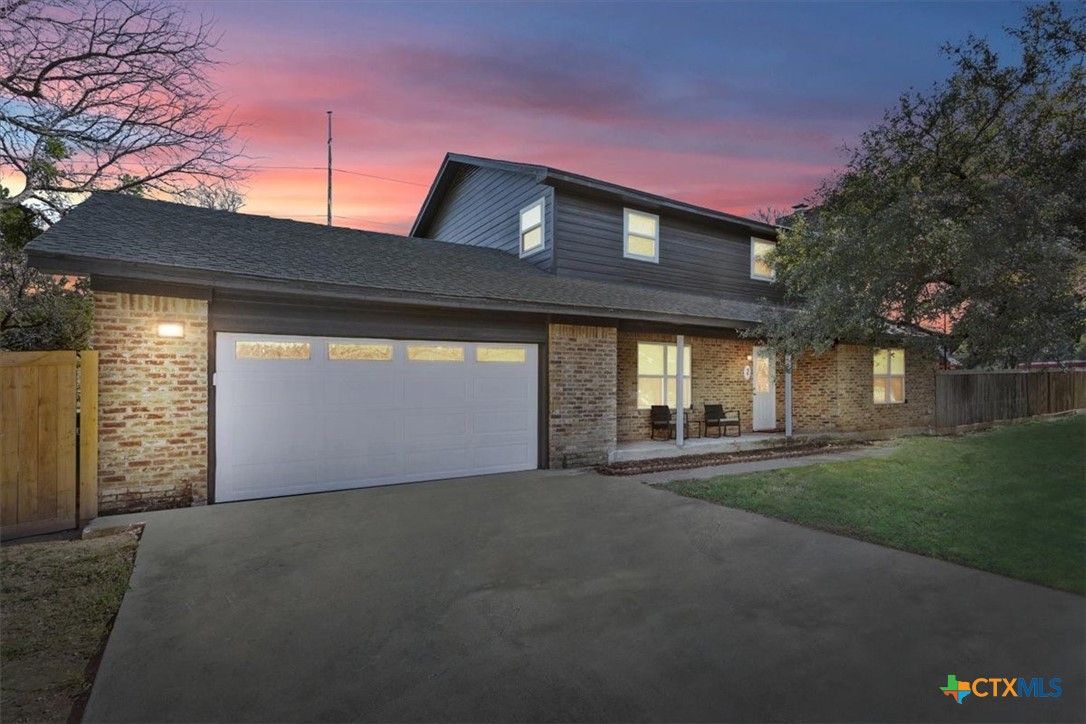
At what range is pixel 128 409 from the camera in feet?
19.9

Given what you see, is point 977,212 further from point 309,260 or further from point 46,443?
point 46,443

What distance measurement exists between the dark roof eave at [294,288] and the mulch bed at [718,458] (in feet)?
8.79

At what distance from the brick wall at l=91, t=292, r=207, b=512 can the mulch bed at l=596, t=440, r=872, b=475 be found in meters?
5.98

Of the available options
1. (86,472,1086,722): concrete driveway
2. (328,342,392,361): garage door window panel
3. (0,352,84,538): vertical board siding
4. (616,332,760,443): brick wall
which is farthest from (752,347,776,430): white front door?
(0,352,84,538): vertical board siding

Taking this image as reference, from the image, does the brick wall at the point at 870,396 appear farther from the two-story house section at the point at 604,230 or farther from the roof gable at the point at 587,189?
the roof gable at the point at 587,189

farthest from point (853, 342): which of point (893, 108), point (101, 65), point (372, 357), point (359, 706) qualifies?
point (101, 65)

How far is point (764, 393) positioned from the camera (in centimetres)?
1384

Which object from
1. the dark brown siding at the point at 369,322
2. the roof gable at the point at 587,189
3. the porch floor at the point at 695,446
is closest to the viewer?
the dark brown siding at the point at 369,322

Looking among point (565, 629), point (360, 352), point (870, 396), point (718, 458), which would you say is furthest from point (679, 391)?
point (565, 629)

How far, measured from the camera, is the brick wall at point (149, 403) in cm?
598

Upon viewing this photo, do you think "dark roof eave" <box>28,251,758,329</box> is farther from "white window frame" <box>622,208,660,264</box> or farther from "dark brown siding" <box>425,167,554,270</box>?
"white window frame" <box>622,208,660,264</box>

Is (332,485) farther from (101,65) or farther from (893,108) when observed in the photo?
(893,108)

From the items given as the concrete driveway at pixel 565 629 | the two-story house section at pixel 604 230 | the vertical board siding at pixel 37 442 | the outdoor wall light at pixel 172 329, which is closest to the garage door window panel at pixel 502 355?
the two-story house section at pixel 604 230

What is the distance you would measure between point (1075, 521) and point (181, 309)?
1052 cm
